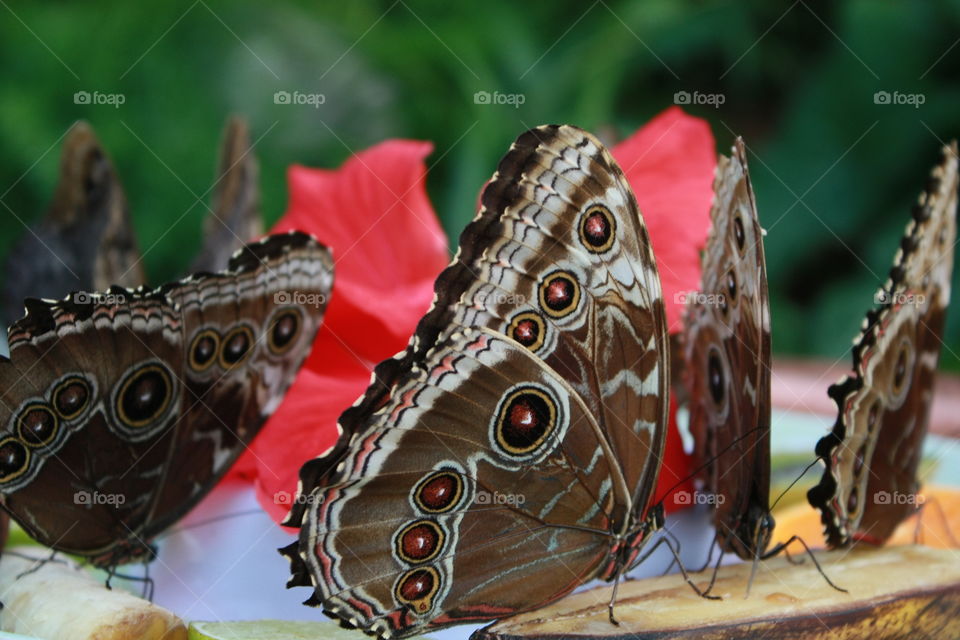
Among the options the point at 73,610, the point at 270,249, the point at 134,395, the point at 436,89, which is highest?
the point at 436,89

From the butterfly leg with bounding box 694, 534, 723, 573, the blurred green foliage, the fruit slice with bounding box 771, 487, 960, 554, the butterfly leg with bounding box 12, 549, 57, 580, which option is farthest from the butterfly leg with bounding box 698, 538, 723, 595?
the blurred green foliage

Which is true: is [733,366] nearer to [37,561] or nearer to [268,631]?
[268,631]

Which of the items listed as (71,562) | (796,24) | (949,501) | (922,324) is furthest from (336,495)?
(796,24)

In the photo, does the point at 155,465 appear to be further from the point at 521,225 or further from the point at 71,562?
the point at 521,225

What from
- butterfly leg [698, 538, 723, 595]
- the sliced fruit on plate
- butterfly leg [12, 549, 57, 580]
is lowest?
the sliced fruit on plate

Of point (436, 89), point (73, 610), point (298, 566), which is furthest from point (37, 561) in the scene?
point (436, 89)

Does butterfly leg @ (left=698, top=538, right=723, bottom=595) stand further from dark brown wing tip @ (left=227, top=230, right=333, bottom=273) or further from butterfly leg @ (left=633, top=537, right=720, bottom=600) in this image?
dark brown wing tip @ (left=227, top=230, right=333, bottom=273)
